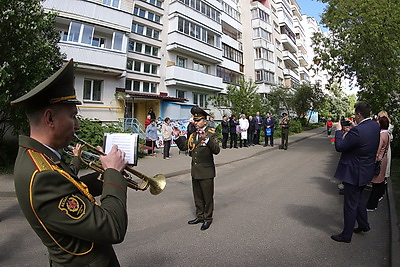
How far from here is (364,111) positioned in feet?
12.4

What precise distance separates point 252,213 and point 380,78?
34.9 ft

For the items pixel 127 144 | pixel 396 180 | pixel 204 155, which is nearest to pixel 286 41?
pixel 396 180

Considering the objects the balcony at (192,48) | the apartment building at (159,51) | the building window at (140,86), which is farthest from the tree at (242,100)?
the building window at (140,86)

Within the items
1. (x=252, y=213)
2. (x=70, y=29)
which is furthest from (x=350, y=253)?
(x=70, y=29)

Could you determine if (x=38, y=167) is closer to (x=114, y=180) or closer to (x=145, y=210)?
(x=114, y=180)

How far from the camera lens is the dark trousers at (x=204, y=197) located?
443cm

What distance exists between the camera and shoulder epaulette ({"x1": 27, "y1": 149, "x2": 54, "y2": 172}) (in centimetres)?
120

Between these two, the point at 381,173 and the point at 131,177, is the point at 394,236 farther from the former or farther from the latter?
the point at 131,177

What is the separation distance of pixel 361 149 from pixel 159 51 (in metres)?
20.9

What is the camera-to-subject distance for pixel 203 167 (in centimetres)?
444

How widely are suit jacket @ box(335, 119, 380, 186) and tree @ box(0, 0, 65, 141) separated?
30.3ft

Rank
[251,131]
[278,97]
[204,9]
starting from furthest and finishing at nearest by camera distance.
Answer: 1. [278,97]
2. [204,9]
3. [251,131]

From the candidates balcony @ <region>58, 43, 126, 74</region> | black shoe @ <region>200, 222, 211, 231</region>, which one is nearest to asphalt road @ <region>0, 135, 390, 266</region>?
black shoe @ <region>200, 222, 211, 231</region>

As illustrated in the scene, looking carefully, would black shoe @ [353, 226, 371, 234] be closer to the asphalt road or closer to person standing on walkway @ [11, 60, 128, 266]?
the asphalt road
